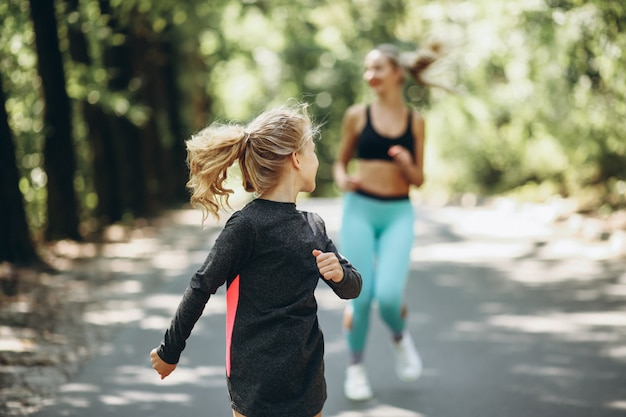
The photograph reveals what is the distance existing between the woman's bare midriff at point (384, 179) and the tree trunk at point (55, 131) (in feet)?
25.6

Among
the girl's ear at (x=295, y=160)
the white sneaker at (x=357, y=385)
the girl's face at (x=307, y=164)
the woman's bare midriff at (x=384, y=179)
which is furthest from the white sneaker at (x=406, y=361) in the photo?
the girl's ear at (x=295, y=160)

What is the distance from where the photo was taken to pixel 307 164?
320 cm

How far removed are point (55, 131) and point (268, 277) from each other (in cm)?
1046

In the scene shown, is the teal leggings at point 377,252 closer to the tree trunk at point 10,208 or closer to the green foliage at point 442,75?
the green foliage at point 442,75

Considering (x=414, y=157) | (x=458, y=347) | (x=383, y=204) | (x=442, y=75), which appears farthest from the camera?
(x=442, y=75)

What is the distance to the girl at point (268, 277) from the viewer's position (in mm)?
3035

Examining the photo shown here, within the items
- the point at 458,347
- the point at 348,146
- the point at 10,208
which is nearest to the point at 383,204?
the point at 348,146

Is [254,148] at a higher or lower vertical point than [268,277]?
higher

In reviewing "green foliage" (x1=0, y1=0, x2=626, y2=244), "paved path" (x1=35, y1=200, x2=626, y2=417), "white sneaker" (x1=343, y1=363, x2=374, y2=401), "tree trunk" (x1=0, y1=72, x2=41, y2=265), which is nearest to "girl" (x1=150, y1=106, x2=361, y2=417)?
"green foliage" (x1=0, y1=0, x2=626, y2=244)

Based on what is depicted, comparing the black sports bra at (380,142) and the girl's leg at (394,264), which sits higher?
the black sports bra at (380,142)

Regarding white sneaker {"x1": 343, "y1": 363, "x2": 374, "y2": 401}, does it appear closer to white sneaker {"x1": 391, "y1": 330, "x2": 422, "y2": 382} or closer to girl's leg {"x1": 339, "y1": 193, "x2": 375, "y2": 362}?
girl's leg {"x1": 339, "y1": 193, "x2": 375, "y2": 362}

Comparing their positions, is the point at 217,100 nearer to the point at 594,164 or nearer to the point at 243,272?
the point at 594,164

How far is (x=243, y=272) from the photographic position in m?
3.09

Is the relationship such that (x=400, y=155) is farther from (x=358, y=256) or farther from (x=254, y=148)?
(x=254, y=148)
